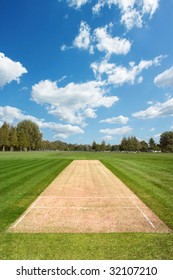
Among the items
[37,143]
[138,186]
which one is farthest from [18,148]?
[138,186]

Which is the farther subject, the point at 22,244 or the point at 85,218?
the point at 85,218

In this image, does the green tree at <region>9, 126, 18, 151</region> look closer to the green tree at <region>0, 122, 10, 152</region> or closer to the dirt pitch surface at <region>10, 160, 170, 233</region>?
the green tree at <region>0, 122, 10, 152</region>

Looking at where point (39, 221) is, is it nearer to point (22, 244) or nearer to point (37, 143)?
point (22, 244)

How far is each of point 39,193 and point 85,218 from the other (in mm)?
6067

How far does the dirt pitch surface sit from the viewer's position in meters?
10.5

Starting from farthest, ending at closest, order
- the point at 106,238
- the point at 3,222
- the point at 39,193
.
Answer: the point at 39,193
the point at 3,222
the point at 106,238

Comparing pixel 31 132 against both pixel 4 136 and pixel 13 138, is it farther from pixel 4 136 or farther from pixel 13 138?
pixel 4 136

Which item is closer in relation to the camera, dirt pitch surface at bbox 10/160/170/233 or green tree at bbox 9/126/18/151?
dirt pitch surface at bbox 10/160/170/233

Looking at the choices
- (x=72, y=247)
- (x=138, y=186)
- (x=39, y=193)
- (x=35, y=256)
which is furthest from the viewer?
(x=138, y=186)

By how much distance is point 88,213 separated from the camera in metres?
12.6

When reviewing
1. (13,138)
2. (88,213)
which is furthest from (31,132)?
(88,213)

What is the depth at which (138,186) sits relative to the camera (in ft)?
65.2

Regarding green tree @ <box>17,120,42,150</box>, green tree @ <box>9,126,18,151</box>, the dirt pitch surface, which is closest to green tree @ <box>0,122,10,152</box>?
green tree @ <box>9,126,18,151</box>

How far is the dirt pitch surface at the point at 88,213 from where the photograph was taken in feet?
34.4
